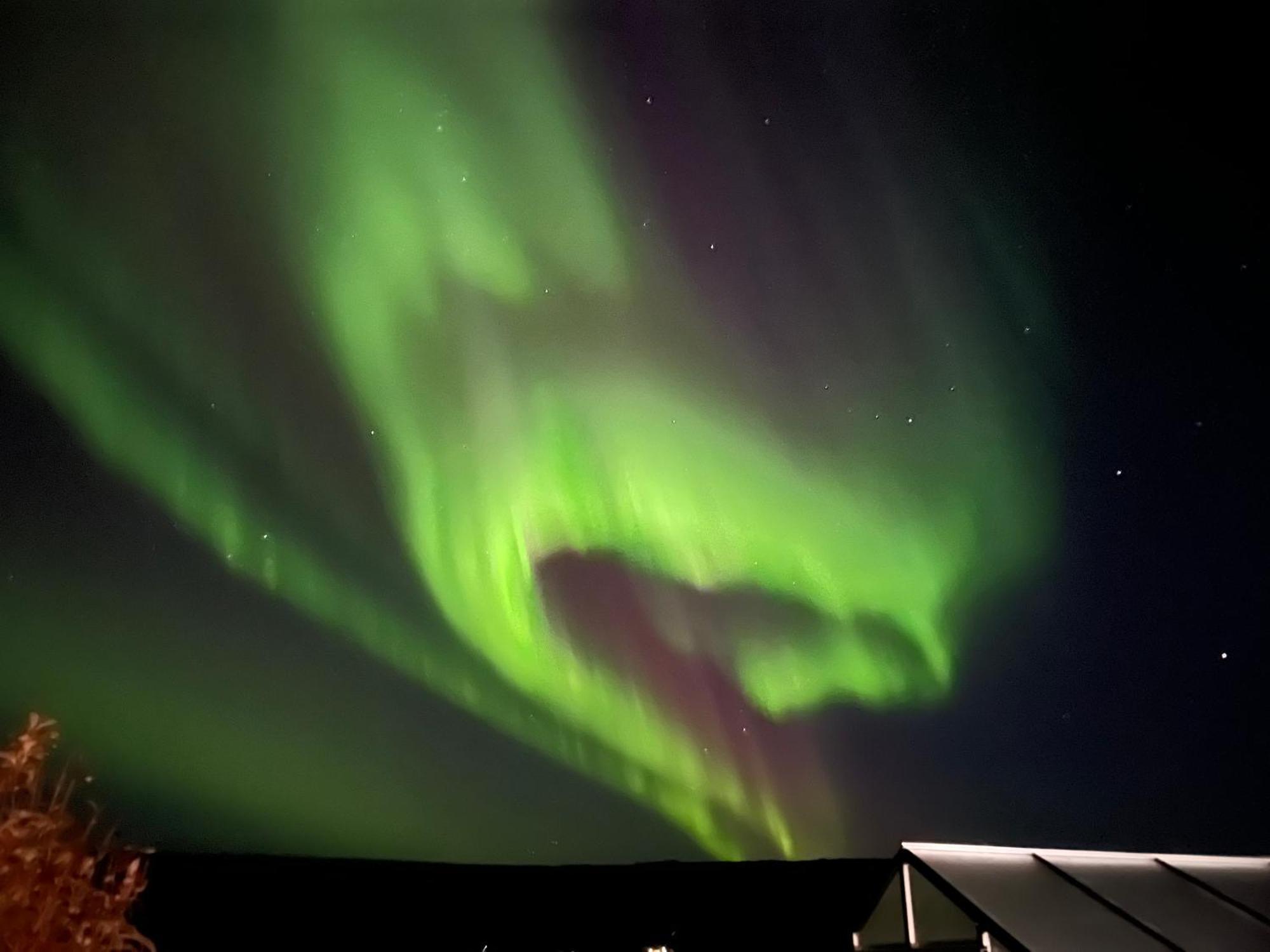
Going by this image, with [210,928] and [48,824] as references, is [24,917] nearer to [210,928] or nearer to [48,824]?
[48,824]

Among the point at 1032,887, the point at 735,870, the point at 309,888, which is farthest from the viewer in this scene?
the point at 735,870

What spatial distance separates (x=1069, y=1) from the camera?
828cm

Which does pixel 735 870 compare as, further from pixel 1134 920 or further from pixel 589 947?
pixel 1134 920

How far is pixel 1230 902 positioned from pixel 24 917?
1382cm

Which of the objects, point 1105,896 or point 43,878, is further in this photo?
point 43,878

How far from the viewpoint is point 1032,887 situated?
21.1 ft

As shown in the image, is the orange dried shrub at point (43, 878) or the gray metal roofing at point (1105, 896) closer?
the gray metal roofing at point (1105, 896)

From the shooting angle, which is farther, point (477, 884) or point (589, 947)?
point (477, 884)

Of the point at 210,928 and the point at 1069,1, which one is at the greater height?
the point at 1069,1

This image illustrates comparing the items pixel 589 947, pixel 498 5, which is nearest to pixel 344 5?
pixel 498 5

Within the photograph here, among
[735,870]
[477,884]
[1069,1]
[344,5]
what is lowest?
[477,884]

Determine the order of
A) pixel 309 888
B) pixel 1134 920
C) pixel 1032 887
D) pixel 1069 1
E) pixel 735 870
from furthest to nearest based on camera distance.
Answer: pixel 735 870
pixel 309 888
pixel 1069 1
pixel 1032 887
pixel 1134 920

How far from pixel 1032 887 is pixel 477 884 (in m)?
19.3

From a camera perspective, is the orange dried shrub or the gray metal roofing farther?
the orange dried shrub
